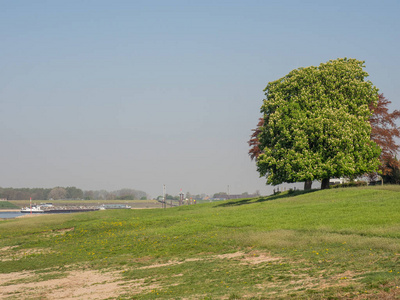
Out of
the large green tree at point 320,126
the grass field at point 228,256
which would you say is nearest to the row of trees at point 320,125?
the large green tree at point 320,126

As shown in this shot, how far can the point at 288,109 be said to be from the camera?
5959 cm

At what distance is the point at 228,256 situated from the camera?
27109mm

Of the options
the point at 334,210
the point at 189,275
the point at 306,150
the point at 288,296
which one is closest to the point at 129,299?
Answer: the point at 189,275

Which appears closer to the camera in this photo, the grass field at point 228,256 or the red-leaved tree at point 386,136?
the grass field at point 228,256

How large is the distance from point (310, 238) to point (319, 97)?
3484cm

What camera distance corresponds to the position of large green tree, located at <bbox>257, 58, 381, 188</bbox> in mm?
55719

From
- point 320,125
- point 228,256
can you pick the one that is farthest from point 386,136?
point 228,256

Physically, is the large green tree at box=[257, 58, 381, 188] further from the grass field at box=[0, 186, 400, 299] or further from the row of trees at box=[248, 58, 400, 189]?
the grass field at box=[0, 186, 400, 299]

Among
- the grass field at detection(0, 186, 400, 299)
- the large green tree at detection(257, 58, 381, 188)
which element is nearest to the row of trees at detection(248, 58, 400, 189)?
the large green tree at detection(257, 58, 381, 188)

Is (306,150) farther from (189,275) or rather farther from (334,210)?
(189,275)

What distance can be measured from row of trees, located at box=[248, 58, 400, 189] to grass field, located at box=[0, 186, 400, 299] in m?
7.97

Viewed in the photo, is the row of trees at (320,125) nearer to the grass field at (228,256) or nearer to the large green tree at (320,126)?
the large green tree at (320,126)

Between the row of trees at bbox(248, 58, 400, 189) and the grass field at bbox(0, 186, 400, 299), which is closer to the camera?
the grass field at bbox(0, 186, 400, 299)

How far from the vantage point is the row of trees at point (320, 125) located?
55.7m
